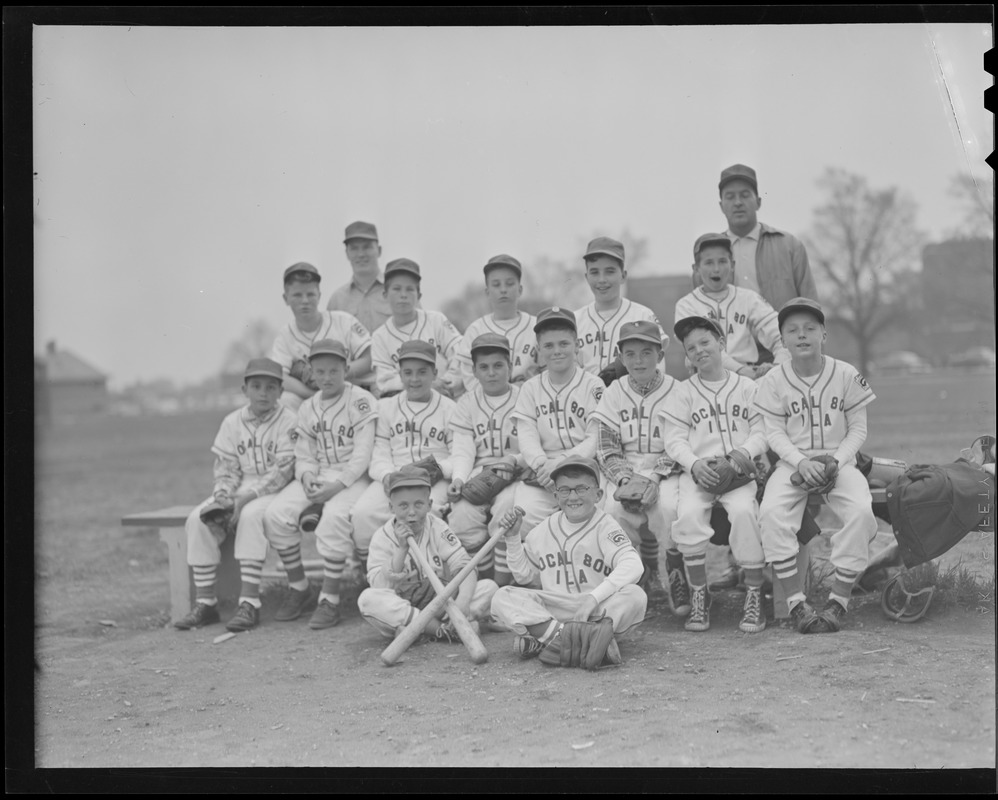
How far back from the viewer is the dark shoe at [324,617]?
5.10 m

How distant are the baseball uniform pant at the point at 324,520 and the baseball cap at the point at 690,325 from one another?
6.14 feet

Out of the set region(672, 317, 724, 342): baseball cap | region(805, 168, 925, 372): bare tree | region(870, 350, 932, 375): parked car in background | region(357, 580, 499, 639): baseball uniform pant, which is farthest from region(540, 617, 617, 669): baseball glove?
region(870, 350, 932, 375): parked car in background

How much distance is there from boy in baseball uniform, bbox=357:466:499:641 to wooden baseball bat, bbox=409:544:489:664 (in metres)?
0.03

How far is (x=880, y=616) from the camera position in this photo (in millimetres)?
4691

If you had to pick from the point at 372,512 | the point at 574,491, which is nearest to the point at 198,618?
the point at 372,512

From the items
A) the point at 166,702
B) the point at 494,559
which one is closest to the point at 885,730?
the point at 494,559

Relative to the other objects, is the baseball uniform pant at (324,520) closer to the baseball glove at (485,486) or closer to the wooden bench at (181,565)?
the wooden bench at (181,565)

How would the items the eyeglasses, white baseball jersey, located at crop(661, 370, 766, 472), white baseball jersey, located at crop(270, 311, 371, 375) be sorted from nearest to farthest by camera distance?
the eyeglasses
white baseball jersey, located at crop(661, 370, 766, 472)
white baseball jersey, located at crop(270, 311, 371, 375)

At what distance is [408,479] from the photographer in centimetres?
477

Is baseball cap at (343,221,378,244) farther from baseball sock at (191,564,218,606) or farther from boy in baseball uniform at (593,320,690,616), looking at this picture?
baseball sock at (191,564,218,606)

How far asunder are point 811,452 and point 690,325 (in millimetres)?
854

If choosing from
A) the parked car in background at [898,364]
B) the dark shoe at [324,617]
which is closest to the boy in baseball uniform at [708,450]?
the dark shoe at [324,617]

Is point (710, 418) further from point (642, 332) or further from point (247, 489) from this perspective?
point (247, 489)

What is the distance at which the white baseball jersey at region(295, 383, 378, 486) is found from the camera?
5520 mm
